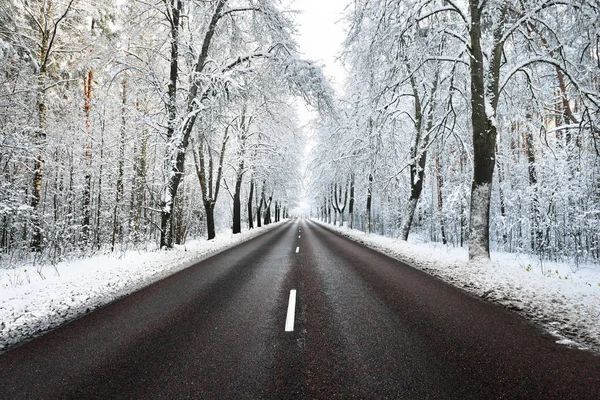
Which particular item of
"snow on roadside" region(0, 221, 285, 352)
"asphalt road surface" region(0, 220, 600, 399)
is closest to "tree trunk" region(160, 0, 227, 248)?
"snow on roadside" region(0, 221, 285, 352)

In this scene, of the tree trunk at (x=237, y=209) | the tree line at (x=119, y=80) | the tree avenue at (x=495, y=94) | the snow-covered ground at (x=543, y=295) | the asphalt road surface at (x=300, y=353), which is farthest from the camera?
the tree trunk at (x=237, y=209)

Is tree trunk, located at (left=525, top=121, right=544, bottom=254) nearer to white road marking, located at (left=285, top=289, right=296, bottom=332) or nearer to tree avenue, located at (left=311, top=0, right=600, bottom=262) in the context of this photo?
tree avenue, located at (left=311, top=0, right=600, bottom=262)

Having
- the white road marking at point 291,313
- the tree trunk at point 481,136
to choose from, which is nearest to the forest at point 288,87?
the tree trunk at point 481,136

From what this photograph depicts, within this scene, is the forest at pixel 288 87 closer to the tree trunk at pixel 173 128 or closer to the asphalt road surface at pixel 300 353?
the tree trunk at pixel 173 128

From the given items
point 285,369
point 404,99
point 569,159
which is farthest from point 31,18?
point 569,159

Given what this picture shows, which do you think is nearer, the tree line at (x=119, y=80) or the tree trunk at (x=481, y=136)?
the tree trunk at (x=481, y=136)

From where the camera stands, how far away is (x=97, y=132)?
1577cm

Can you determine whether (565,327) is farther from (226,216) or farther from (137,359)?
(226,216)

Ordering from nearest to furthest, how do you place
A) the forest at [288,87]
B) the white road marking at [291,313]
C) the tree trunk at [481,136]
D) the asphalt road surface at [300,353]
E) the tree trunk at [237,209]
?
the asphalt road surface at [300,353] < the white road marking at [291,313] < the tree trunk at [481,136] < the forest at [288,87] < the tree trunk at [237,209]

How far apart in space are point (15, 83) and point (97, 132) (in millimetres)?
5799

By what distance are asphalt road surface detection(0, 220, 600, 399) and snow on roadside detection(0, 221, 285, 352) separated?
49cm

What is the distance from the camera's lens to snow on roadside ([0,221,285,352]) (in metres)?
4.36

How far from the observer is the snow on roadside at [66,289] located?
4359 millimetres

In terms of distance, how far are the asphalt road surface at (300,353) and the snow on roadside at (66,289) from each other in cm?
49
